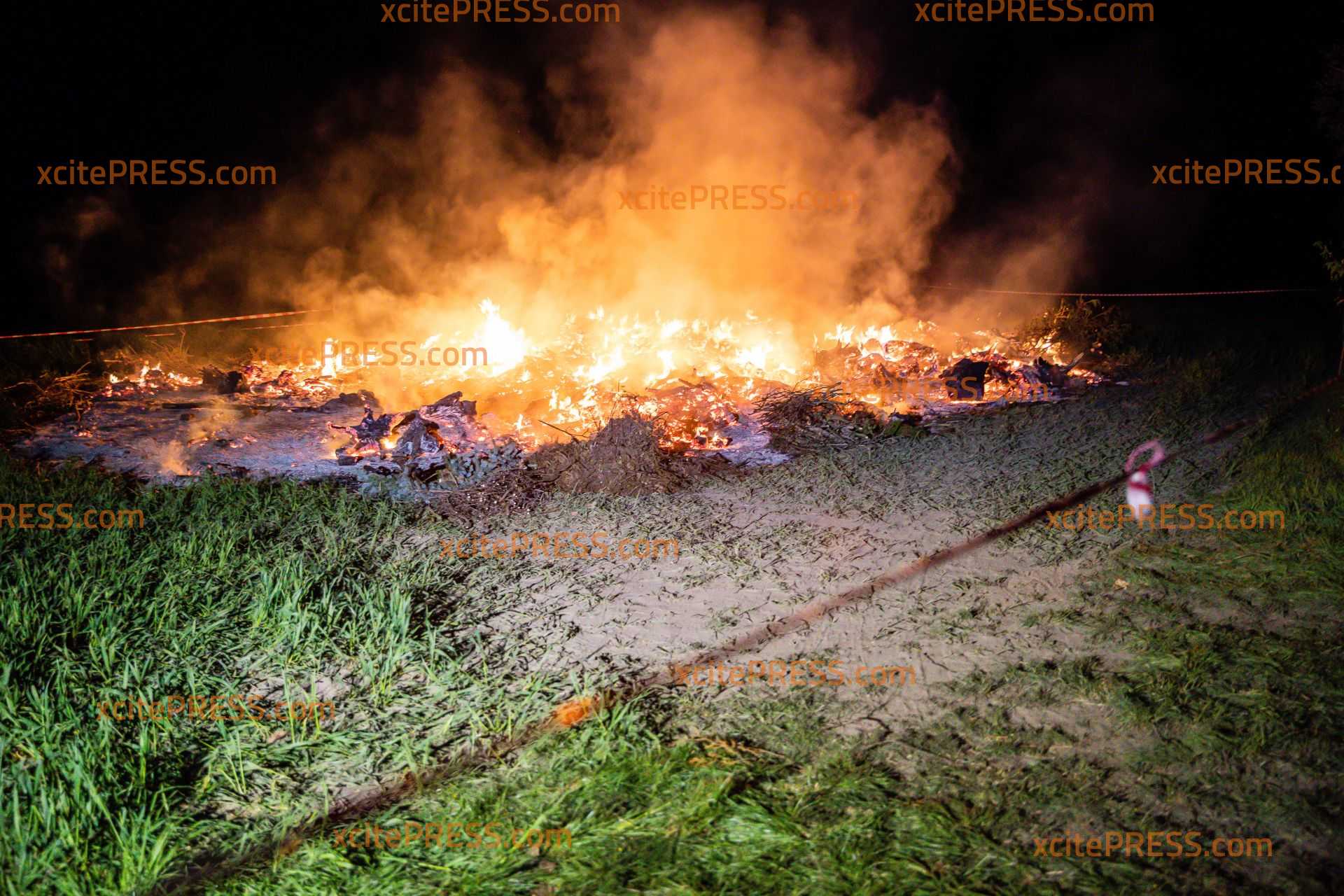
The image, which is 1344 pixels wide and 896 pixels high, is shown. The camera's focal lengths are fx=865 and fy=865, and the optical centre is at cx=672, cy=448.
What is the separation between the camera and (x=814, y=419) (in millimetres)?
8453

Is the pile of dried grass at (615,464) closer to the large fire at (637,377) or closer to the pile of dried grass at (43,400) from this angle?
the large fire at (637,377)

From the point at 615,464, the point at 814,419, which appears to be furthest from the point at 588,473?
the point at 814,419

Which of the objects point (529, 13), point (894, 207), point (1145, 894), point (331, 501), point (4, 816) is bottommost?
point (1145, 894)

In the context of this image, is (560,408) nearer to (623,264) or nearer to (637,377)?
(637,377)

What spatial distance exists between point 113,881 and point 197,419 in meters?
6.83

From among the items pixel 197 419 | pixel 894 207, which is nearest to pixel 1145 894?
pixel 197 419

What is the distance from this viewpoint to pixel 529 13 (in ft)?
48.9

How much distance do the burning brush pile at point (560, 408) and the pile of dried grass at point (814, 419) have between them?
0.07ft

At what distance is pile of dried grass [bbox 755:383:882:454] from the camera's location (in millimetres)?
8023

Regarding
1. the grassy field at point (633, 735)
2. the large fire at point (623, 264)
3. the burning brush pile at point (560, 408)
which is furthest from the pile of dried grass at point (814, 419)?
the grassy field at point (633, 735)

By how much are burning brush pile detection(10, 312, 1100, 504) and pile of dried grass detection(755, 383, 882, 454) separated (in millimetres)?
22

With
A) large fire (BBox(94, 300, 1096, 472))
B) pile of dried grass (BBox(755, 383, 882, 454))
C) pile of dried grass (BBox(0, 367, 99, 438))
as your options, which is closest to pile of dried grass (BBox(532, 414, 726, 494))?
large fire (BBox(94, 300, 1096, 472))

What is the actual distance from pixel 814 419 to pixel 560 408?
8.37 feet

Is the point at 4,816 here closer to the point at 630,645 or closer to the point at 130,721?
the point at 130,721
